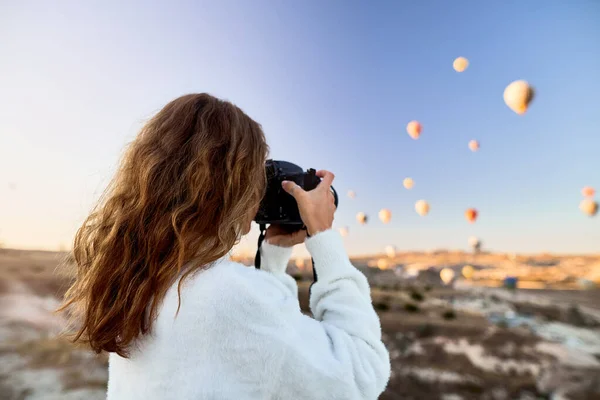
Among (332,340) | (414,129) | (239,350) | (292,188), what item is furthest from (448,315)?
(239,350)

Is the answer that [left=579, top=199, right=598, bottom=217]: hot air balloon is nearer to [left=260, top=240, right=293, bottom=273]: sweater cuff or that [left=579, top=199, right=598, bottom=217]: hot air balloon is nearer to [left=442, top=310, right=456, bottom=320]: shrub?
[left=442, top=310, right=456, bottom=320]: shrub

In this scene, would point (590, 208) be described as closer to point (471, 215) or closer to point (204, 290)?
point (471, 215)

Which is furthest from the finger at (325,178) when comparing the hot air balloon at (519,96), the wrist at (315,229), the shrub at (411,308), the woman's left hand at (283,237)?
the shrub at (411,308)

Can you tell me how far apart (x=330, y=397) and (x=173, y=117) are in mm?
817

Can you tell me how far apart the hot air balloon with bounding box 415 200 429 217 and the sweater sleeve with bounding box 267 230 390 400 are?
12.3 meters

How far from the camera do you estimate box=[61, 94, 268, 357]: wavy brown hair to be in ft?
3.36

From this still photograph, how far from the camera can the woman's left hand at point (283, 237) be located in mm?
1693

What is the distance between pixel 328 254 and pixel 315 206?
163mm

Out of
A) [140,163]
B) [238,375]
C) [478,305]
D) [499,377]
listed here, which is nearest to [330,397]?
[238,375]

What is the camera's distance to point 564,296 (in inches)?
946

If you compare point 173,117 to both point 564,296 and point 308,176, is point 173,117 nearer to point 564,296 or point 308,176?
point 308,176

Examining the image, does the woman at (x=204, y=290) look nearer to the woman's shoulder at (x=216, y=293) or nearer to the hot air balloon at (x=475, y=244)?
the woman's shoulder at (x=216, y=293)

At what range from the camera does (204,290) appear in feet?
3.16

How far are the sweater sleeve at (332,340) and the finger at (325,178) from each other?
7.6 inches
